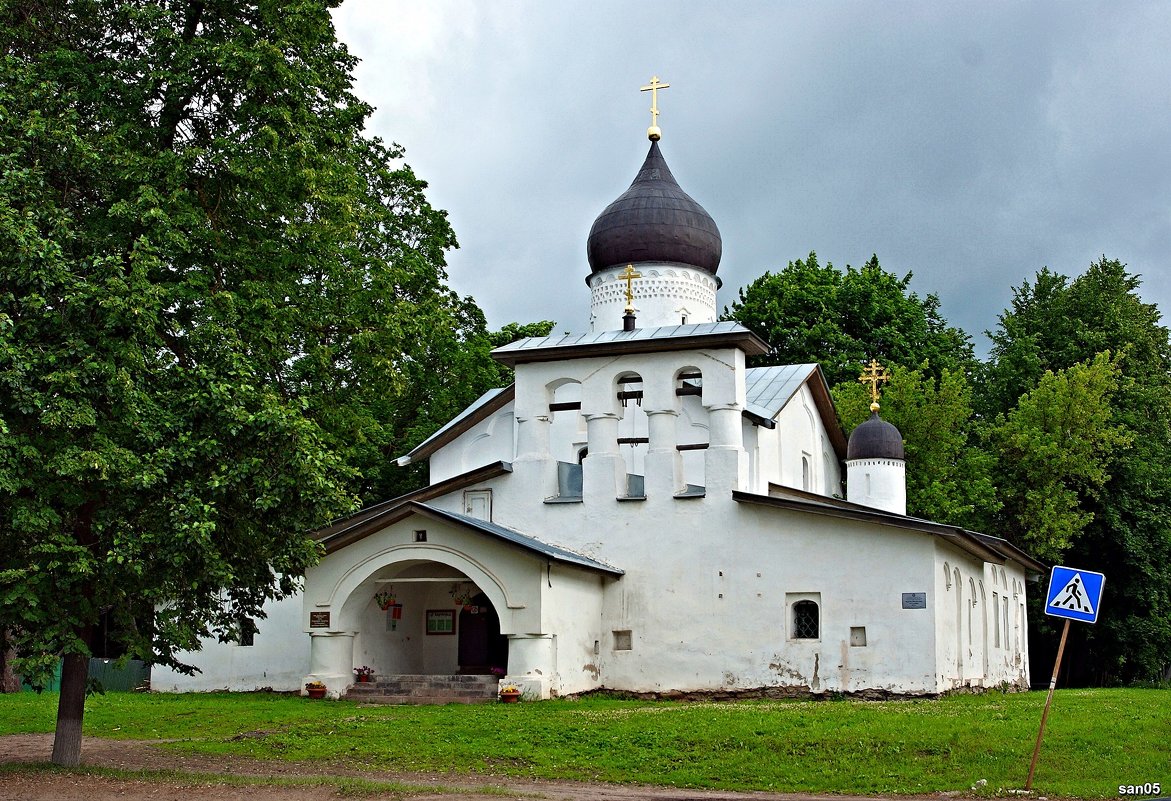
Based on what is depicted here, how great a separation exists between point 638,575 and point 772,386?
→ 8069 mm

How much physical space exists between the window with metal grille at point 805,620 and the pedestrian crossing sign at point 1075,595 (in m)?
10.1

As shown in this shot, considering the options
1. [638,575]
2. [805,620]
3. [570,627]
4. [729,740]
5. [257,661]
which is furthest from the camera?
[257,661]

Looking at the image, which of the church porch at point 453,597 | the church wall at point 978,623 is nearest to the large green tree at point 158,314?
the church porch at point 453,597

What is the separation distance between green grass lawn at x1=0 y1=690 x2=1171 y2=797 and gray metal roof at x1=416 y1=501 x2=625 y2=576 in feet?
8.81

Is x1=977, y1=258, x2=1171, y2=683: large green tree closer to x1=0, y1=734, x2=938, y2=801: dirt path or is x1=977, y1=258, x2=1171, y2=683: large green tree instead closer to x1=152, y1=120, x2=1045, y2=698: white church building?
x1=152, y1=120, x2=1045, y2=698: white church building

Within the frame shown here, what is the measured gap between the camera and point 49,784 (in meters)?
11.4

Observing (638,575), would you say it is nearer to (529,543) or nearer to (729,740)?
(529,543)

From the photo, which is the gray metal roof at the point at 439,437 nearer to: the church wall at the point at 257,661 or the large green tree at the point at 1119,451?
the church wall at the point at 257,661

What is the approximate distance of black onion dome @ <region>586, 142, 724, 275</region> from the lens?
29391 millimetres

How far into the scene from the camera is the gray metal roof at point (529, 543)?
20094 mm

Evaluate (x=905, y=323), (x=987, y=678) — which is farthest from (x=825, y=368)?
(x=987, y=678)

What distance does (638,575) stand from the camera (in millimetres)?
22375

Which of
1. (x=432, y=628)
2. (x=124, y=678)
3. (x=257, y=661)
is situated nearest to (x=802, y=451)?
(x=432, y=628)

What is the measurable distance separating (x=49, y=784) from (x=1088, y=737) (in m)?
10.1
